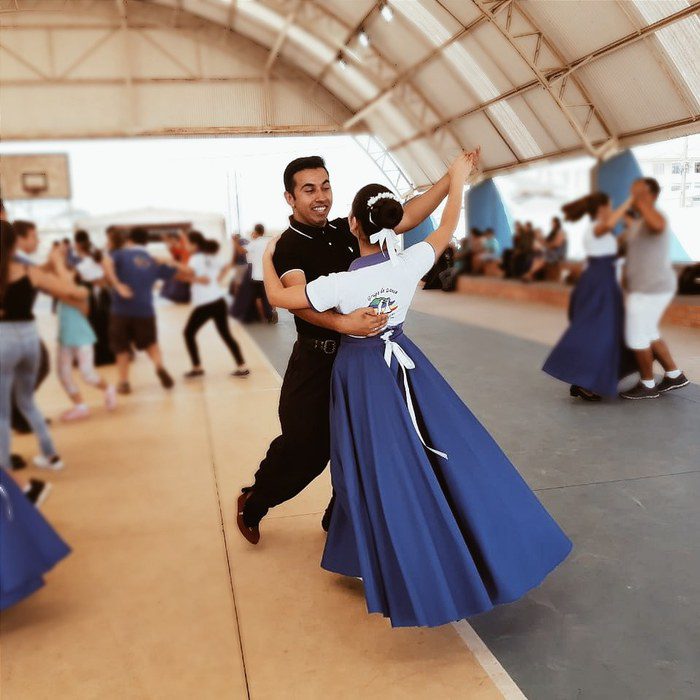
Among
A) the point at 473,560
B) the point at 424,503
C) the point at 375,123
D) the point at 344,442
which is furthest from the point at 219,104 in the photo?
the point at 473,560

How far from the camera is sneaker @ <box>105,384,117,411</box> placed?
1.80 m

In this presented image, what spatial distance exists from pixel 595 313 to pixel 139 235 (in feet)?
4.43

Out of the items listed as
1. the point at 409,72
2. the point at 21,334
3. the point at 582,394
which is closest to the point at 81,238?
the point at 21,334

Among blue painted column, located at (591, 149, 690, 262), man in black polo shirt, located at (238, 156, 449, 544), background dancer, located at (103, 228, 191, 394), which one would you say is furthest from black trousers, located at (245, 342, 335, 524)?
blue painted column, located at (591, 149, 690, 262)

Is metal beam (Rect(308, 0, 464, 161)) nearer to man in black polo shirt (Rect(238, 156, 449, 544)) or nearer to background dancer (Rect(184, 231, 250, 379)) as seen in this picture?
man in black polo shirt (Rect(238, 156, 449, 544))

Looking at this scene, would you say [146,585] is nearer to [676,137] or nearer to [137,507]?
[137,507]

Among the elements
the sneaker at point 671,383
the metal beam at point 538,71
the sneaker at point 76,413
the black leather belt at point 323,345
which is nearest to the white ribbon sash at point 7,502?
the sneaker at point 76,413

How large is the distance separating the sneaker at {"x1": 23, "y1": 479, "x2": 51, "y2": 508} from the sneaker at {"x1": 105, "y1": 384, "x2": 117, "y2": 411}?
0.25m

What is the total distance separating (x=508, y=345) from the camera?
310 cm

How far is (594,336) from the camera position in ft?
8.30

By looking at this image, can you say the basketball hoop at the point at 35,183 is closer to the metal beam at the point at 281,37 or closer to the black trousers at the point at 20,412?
the black trousers at the point at 20,412

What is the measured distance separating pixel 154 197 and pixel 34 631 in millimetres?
1221

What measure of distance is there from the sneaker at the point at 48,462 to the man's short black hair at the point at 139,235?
584mm

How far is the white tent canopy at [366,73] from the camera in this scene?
1.66 meters
